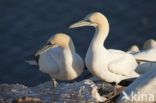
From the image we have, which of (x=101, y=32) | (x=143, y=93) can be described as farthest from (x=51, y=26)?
(x=143, y=93)

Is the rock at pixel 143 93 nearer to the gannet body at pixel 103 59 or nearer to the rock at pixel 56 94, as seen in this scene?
the rock at pixel 56 94

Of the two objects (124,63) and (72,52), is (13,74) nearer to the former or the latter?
(72,52)

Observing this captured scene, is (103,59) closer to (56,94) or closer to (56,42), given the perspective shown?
(56,42)

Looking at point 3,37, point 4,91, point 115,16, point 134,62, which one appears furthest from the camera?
point 115,16

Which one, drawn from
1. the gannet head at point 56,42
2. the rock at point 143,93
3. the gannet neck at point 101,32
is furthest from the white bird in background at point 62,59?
the rock at point 143,93

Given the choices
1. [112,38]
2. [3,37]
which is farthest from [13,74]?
[112,38]

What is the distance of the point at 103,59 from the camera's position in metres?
6.71

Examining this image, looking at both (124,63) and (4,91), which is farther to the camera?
(124,63)

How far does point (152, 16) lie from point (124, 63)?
6.31 m

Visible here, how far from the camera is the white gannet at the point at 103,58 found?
6.70m

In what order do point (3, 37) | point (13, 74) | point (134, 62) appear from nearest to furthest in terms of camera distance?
point (134, 62)
point (13, 74)
point (3, 37)

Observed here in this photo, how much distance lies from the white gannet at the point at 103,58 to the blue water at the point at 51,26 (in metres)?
4.25

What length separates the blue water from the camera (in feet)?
37.2

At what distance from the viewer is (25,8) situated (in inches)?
506
